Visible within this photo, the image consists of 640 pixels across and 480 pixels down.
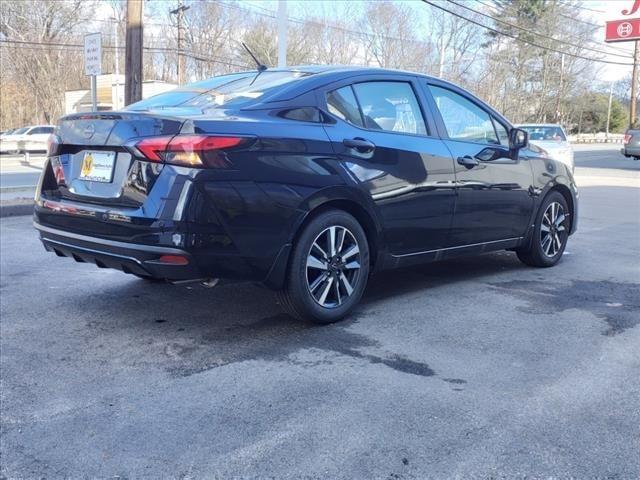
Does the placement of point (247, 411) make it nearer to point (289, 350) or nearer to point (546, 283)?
point (289, 350)

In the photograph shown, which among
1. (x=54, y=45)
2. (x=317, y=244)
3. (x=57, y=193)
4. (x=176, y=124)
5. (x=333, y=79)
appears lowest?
(x=317, y=244)

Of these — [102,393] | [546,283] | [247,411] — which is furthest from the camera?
[546,283]

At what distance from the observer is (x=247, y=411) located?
10.3 feet

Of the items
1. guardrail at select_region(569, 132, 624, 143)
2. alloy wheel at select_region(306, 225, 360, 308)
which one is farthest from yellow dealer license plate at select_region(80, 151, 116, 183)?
guardrail at select_region(569, 132, 624, 143)

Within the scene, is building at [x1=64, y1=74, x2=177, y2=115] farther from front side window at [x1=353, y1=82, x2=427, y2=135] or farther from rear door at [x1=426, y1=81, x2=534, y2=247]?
front side window at [x1=353, y1=82, x2=427, y2=135]

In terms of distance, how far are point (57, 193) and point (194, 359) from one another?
58.3 inches

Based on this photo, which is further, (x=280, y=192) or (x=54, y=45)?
(x=54, y=45)

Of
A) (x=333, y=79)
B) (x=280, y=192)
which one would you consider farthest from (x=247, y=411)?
(x=333, y=79)

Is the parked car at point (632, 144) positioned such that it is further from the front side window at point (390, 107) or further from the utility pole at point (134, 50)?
the front side window at point (390, 107)

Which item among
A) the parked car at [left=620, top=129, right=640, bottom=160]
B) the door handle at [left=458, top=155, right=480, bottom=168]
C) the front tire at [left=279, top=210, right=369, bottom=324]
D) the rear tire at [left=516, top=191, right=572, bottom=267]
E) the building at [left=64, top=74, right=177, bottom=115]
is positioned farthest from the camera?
the building at [left=64, top=74, right=177, bottom=115]

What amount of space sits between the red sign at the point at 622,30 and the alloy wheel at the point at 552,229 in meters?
32.0

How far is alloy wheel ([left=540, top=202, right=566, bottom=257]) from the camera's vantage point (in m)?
6.21

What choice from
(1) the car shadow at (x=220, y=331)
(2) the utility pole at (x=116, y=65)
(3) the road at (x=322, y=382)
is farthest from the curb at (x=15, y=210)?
(2) the utility pole at (x=116, y=65)

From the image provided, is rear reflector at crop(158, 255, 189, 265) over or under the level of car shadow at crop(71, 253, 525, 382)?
over
